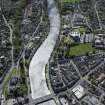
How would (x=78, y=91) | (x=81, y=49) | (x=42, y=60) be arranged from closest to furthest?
(x=78, y=91) → (x=42, y=60) → (x=81, y=49)

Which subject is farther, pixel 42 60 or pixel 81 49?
pixel 81 49

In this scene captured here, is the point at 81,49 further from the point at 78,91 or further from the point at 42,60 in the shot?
the point at 78,91

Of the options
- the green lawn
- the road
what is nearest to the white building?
the road

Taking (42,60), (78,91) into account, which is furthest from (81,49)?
(78,91)

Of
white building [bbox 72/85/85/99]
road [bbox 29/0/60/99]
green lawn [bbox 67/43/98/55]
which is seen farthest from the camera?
green lawn [bbox 67/43/98/55]

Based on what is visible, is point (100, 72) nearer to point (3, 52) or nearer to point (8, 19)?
point (3, 52)

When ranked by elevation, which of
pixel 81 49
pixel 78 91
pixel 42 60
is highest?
pixel 81 49

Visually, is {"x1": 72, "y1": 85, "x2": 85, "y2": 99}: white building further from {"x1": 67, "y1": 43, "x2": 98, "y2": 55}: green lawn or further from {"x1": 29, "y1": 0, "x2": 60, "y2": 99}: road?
{"x1": 67, "y1": 43, "x2": 98, "y2": 55}: green lawn

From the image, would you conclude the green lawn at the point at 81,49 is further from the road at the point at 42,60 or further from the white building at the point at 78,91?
the white building at the point at 78,91
